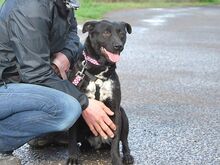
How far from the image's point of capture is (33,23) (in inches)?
155

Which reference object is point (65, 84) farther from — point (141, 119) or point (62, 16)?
point (141, 119)

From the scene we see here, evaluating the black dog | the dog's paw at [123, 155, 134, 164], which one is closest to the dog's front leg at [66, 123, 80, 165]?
the black dog

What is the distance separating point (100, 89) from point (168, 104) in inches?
99.4

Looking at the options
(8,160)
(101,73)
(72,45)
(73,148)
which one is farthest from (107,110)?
(8,160)

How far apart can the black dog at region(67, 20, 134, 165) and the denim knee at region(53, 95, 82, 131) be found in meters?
0.46

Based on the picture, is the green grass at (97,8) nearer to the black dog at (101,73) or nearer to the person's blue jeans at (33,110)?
the black dog at (101,73)

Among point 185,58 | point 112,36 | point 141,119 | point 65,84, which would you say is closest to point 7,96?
point 65,84

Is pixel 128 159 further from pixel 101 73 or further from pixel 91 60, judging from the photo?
pixel 91 60

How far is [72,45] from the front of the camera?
489 centimetres

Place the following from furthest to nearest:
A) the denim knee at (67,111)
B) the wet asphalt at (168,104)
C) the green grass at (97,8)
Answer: the green grass at (97,8), the wet asphalt at (168,104), the denim knee at (67,111)

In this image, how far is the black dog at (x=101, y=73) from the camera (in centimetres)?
463

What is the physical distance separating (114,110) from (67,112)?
65cm

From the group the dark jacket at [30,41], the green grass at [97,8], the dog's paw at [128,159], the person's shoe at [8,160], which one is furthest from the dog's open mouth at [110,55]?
the green grass at [97,8]

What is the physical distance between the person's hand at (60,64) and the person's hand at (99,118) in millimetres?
464
